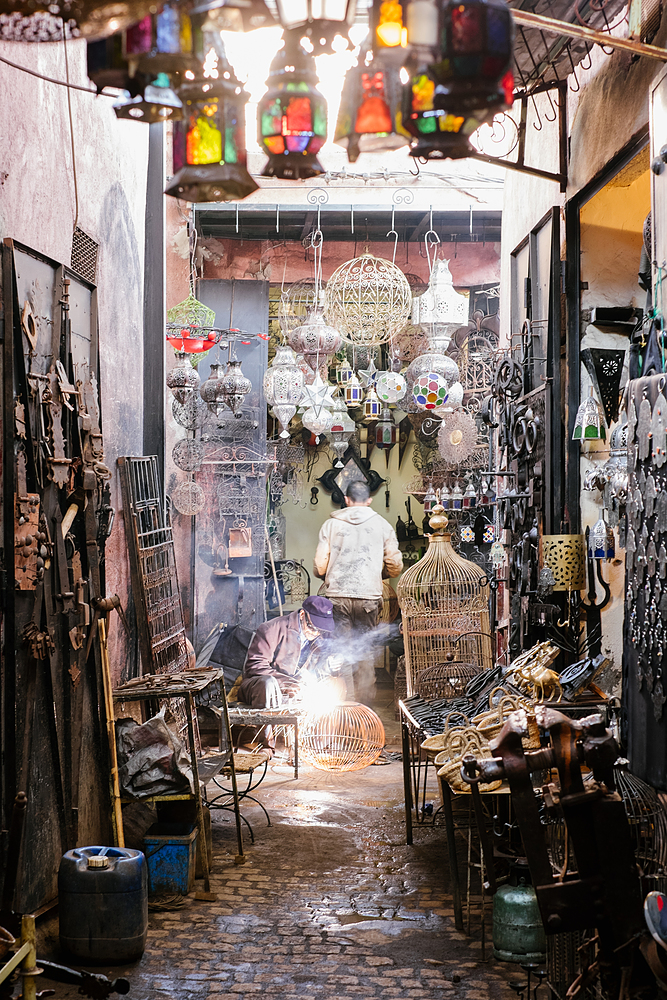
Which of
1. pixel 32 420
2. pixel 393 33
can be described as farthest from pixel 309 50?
pixel 32 420

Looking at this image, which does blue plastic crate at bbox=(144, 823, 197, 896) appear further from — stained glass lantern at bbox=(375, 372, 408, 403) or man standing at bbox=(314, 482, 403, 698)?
stained glass lantern at bbox=(375, 372, 408, 403)

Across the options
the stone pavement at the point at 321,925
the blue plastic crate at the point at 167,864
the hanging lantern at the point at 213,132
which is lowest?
the stone pavement at the point at 321,925

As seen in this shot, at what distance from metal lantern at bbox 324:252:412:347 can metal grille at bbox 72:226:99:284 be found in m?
3.44

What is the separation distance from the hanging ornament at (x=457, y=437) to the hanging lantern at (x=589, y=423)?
608 centimetres

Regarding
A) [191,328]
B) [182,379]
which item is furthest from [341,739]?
[191,328]

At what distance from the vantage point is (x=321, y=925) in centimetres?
509

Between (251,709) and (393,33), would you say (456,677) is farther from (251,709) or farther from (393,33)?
(393,33)

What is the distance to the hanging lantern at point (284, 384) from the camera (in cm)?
966

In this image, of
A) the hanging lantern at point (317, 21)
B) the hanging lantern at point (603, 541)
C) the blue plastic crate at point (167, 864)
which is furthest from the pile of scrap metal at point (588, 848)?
the blue plastic crate at point (167, 864)

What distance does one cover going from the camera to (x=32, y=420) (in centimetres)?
462

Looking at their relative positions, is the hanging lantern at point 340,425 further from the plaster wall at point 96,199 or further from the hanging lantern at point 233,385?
the plaster wall at point 96,199

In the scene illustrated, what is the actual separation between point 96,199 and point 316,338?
2.85m

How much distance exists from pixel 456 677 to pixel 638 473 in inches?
150

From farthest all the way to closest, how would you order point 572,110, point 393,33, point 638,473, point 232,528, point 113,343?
point 232,528, point 113,343, point 572,110, point 638,473, point 393,33
